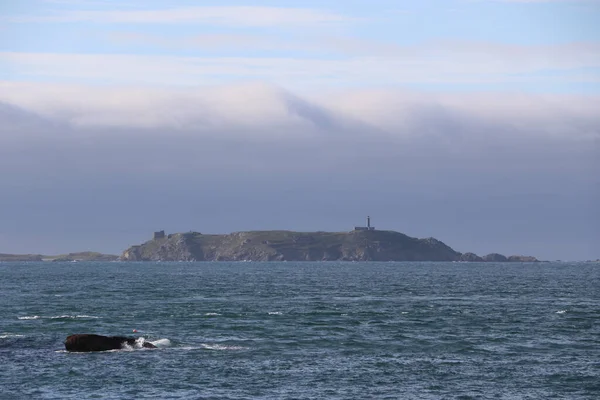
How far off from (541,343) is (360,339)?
16800 mm

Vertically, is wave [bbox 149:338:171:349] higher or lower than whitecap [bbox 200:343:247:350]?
higher

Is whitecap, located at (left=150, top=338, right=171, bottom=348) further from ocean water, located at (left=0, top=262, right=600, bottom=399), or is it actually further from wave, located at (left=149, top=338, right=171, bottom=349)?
ocean water, located at (left=0, top=262, right=600, bottom=399)

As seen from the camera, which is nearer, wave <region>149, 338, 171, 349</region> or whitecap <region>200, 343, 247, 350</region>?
whitecap <region>200, 343, 247, 350</region>

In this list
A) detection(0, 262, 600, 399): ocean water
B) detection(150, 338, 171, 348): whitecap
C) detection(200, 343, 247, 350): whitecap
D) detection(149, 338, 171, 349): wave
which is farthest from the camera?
detection(150, 338, 171, 348): whitecap

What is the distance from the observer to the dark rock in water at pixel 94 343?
235ft

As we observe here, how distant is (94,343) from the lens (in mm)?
72250

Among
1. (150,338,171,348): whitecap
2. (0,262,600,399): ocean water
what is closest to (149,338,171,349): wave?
(150,338,171,348): whitecap

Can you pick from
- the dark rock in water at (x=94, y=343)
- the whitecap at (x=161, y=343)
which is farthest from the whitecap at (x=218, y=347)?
the dark rock in water at (x=94, y=343)

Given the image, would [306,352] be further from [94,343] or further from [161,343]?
[94,343]

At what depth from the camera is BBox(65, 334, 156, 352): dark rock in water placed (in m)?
71.7

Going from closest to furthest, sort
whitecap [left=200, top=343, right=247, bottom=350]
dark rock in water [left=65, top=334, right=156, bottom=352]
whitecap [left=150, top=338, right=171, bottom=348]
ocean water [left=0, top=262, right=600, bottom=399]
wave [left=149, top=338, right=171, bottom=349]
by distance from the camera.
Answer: ocean water [left=0, top=262, right=600, bottom=399]
dark rock in water [left=65, top=334, right=156, bottom=352]
whitecap [left=200, top=343, right=247, bottom=350]
wave [left=149, top=338, right=171, bottom=349]
whitecap [left=150, top=338, right=171, bottom=348]

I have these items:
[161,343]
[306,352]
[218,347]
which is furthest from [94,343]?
[306,352]

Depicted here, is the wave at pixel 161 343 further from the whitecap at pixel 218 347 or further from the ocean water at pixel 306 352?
the whitecap at pixel 218 347

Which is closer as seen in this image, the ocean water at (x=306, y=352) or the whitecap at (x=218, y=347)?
the ocean water at (x=306, y=352)
